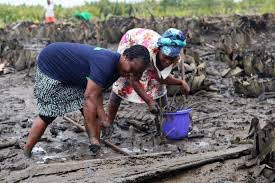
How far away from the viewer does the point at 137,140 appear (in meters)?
5.36

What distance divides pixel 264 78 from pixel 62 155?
164 inches

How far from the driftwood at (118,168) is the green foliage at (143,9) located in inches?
474

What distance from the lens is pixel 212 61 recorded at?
9688 mm

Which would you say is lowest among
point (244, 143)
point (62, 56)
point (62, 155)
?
point (62, 155)

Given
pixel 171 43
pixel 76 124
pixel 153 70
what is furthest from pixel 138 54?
pixel 76 124

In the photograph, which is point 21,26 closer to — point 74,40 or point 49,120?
point 74,40

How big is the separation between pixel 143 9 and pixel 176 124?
41.4 ft

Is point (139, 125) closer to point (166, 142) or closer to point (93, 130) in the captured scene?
point (166, 142)

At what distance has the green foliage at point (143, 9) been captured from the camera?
1659cm

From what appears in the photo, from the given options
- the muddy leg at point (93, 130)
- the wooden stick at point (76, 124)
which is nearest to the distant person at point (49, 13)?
the wooden stick at point (76, 124)

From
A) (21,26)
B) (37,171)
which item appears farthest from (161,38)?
(21,26)

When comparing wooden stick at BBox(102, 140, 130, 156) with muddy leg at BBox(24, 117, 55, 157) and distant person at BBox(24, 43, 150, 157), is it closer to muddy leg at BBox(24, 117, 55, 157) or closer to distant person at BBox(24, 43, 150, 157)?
distant person at BBox(24, 43, 150, 157)

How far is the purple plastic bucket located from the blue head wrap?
620 millimetres

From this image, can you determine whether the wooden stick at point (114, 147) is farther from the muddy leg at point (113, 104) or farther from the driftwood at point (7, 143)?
the driftwood at point (7, 143)
